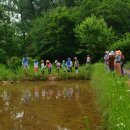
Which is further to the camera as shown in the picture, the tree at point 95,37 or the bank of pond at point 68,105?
the tree at point 95,37

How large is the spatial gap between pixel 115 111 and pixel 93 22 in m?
37.0

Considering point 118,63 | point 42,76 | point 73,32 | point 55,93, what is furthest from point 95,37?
point 118,63

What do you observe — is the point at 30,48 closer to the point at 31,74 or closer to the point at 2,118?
the point at 31,74

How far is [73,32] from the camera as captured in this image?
52.7 m

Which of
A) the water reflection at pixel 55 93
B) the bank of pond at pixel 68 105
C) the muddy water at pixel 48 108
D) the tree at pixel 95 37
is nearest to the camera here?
the bank of pond at pixel 68 105

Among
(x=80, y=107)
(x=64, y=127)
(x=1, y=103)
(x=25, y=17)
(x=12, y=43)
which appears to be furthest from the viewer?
(x=25, y=17)

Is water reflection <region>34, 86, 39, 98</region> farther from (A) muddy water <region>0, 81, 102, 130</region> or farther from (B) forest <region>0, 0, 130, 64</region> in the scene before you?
(B) forest <region>0, 0, 130, 64</region>

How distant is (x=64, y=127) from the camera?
12.9 metres

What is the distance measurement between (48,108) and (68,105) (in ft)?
3.92

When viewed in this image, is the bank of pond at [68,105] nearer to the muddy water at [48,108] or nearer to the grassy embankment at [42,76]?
the muddy water at [48,108]

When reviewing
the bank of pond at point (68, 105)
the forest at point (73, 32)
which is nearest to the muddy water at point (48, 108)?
the bank of pond at point (68, 105)

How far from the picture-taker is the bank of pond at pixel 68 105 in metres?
10.8

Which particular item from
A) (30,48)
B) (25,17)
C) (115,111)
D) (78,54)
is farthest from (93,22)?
(115,111)

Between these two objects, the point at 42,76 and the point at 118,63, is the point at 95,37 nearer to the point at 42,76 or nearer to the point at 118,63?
the point at 42,76
